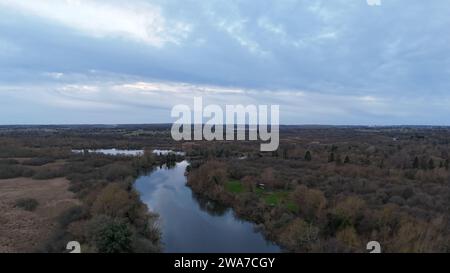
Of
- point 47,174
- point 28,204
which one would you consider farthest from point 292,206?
point 47,174

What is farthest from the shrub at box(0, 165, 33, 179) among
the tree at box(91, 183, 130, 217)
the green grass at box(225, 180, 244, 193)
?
the tree at box(91, 183, 130, 217)

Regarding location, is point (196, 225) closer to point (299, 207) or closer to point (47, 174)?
point (299, 207)

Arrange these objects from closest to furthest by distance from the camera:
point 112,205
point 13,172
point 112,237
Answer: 1. point 112,237
2. point 112,205
3. point 13,172

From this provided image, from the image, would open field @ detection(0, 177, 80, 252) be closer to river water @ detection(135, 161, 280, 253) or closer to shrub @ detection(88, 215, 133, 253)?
shrub @ detection(88, 215, 133, 253)

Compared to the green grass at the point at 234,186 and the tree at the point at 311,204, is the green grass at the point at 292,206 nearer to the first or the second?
the tree at the point at 311,204
